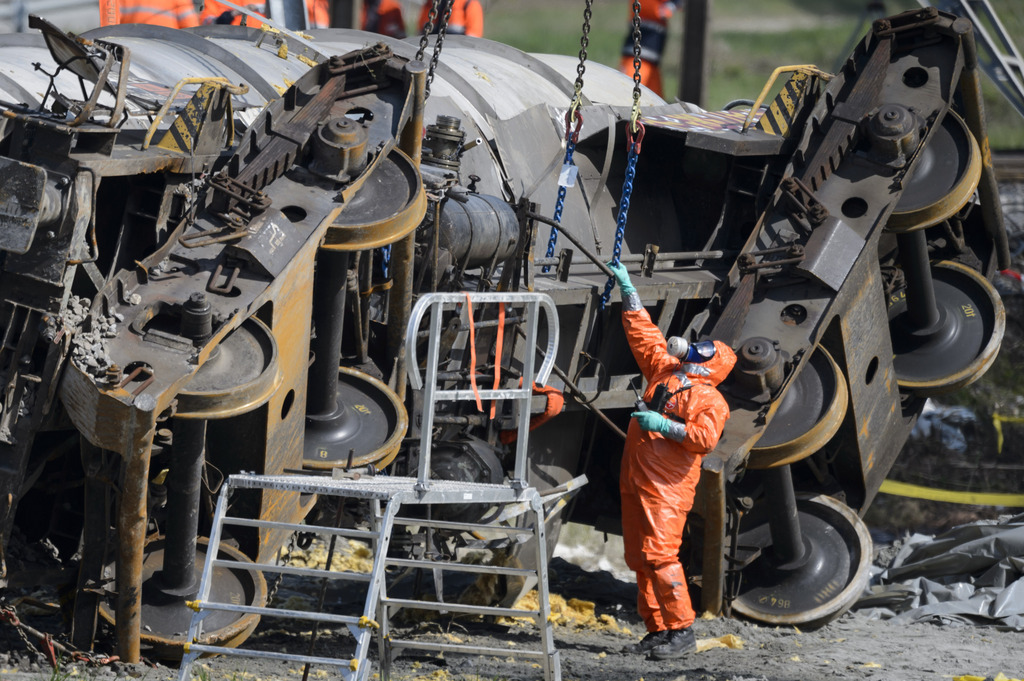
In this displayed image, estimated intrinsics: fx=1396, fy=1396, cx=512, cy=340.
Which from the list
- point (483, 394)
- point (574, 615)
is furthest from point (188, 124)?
point (574, 615)

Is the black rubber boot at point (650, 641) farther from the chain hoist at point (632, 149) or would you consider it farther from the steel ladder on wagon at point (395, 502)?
the steel ladder on wagon at point (395, 502)

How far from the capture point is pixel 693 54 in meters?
14.0

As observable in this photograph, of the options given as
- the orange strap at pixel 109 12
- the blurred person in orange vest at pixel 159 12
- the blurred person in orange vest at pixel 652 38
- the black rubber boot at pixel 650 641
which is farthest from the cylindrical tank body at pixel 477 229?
the blurred person in orange vest at pixel 652 38

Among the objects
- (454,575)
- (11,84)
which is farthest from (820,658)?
(11,84)

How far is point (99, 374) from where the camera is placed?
205 inches

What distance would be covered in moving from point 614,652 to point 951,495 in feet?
14.7

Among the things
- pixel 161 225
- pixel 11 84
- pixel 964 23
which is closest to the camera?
pixel 161 225

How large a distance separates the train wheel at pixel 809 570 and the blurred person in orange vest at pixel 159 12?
636 centimetres

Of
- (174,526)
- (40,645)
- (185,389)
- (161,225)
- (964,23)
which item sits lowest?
(40,645)

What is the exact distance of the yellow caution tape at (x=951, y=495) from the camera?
10.7m

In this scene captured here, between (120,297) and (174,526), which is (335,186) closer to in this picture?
(120,297)

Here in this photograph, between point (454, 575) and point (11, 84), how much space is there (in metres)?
4.15

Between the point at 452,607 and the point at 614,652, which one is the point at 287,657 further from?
the point at 614,652

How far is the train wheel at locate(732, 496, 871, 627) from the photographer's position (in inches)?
324
